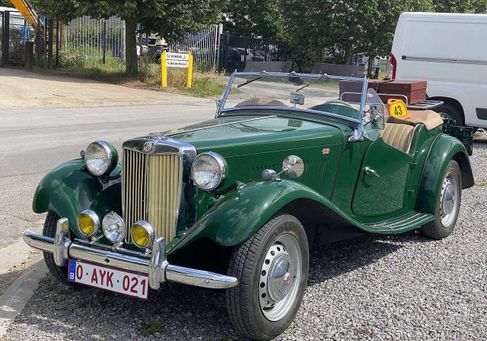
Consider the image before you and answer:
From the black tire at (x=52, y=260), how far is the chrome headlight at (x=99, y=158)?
1.42ft

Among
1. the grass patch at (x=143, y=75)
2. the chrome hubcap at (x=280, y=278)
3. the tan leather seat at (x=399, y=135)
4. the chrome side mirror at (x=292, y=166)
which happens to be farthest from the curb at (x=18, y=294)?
the grass patch at (x=143, y=75)

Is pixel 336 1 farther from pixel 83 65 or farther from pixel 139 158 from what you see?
pixel 139 158

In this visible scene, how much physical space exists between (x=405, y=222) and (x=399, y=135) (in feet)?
3.06

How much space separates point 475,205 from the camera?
7410 millimetres

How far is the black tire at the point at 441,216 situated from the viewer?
18.9ft

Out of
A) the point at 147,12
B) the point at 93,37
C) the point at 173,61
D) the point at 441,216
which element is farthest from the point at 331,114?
the point at 93,37

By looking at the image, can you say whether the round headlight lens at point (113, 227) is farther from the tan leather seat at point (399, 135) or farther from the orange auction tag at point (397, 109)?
the orange auction tag at point (397, 109)

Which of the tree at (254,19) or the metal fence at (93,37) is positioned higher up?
the tree at (254,19)

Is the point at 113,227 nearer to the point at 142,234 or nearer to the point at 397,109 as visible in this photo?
the point at 142,234

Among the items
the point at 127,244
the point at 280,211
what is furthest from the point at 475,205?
the point at 127,244

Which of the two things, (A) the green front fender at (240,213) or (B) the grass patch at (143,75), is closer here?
(A) the green front fender at (240,213)

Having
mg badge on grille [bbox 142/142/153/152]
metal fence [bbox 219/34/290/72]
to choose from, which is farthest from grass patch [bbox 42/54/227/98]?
mg badge on grille [bbox 142/142/153/152]

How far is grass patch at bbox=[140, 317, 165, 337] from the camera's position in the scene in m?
3.62

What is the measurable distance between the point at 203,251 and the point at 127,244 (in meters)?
0.52
